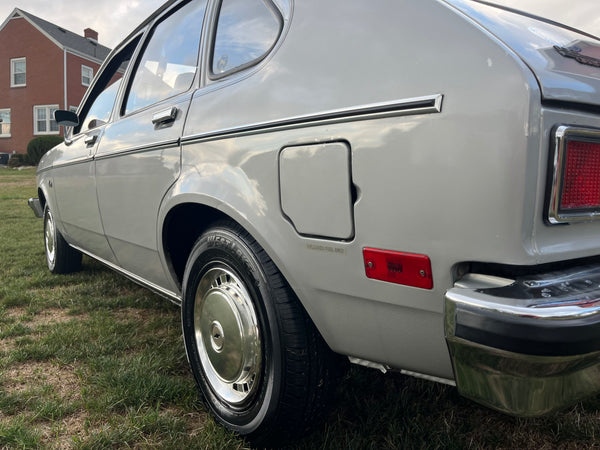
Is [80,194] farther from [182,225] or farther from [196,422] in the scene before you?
[196,422]

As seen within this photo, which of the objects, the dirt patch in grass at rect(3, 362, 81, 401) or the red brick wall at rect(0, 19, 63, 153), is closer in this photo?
the dirt patch in grass at rect(3, 362, 81, 401)

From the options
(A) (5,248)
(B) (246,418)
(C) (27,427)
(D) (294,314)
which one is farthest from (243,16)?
(A) (5,248)

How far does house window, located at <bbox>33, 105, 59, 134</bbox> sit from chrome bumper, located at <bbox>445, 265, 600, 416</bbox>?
2764 cm

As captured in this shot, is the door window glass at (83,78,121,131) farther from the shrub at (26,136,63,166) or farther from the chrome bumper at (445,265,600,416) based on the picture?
the shrub at (26,136,63,166)

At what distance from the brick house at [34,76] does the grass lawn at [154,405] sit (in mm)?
25178

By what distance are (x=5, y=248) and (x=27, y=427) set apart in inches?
179

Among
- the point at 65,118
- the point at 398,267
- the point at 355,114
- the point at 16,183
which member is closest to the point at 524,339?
the point at 398,267

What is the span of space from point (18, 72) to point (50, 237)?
26214 millimetres

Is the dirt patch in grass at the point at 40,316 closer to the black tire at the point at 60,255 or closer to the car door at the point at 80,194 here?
the car door at the point at 80,194

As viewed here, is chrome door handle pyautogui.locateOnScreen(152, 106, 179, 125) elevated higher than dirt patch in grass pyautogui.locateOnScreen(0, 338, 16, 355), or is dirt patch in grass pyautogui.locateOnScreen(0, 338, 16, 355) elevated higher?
chrome door handle pyautogui.locateOnScreen(152, 106, 179, 125)

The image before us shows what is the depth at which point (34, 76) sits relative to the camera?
25297mm

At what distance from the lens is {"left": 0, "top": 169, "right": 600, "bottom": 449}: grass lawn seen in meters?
1.80

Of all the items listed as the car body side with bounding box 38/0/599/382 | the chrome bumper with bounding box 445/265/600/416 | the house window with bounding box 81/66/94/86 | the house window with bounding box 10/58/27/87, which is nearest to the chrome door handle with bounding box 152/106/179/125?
the car body side with bounding box 38/0/599/382

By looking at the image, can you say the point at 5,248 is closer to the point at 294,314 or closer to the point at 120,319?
the point at 120,319
